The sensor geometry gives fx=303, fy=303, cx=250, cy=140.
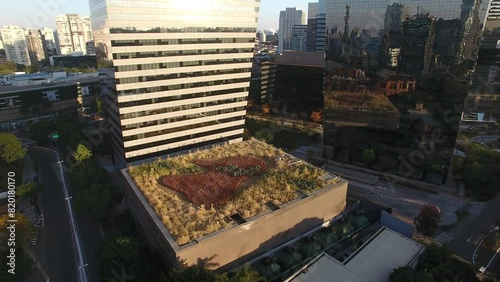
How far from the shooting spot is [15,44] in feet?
547

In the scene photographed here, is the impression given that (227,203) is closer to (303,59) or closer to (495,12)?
(303,59)

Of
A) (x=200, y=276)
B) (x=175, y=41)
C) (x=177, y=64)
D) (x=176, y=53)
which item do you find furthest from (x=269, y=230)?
(x=175, y=41)

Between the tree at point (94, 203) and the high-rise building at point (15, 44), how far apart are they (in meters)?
171

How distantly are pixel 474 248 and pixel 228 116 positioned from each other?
1823 inches

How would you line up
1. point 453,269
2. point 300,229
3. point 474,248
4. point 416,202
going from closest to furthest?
point 453,269 → point 300,229 → point 474,248 → point 416,202

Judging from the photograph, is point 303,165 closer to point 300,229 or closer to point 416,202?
point 300,229

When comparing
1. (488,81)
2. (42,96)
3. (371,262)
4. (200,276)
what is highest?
(488,81)

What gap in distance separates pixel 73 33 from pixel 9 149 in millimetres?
160153

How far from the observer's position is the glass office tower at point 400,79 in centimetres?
4809

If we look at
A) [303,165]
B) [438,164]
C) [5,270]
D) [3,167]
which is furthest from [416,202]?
[3,167]

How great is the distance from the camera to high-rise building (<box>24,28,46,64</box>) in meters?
171

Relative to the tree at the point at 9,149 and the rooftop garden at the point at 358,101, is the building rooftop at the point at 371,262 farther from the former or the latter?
the tree at the point at 9,149

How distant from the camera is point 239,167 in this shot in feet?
143

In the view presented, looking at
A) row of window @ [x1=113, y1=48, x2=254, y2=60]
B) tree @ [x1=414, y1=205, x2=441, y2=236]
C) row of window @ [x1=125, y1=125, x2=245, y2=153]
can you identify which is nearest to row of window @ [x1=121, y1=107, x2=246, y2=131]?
row of window @ [x1=125, y1=125, x2=245, y2=153]
